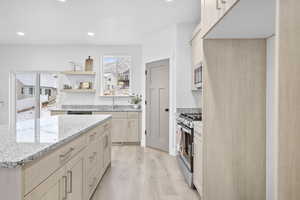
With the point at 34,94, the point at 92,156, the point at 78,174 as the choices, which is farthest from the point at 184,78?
the point at 34,94

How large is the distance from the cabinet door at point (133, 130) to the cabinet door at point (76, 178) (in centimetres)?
374

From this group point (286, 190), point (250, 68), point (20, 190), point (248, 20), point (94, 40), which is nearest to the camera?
point (286, 190)

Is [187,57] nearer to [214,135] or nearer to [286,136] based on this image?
[214,135]

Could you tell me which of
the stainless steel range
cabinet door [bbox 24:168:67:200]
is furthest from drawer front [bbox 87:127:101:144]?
the stainless steel range

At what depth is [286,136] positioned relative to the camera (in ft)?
3.04

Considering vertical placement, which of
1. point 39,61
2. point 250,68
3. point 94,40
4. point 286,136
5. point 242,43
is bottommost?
point 286,136

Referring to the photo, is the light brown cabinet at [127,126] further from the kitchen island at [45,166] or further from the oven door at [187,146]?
the kitchen island at [45,166]

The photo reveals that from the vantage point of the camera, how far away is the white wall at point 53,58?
659cm

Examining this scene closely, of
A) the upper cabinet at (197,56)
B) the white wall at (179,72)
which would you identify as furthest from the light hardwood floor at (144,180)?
the upper cabinet at (197,56)

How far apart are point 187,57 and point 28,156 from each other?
4019 millimetres

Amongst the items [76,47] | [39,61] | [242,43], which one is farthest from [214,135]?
[39,61]

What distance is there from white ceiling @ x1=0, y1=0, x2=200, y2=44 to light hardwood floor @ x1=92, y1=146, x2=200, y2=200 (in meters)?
2.70

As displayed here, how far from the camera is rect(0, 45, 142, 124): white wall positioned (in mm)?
6594

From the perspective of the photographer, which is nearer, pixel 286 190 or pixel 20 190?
pixel 286 190
